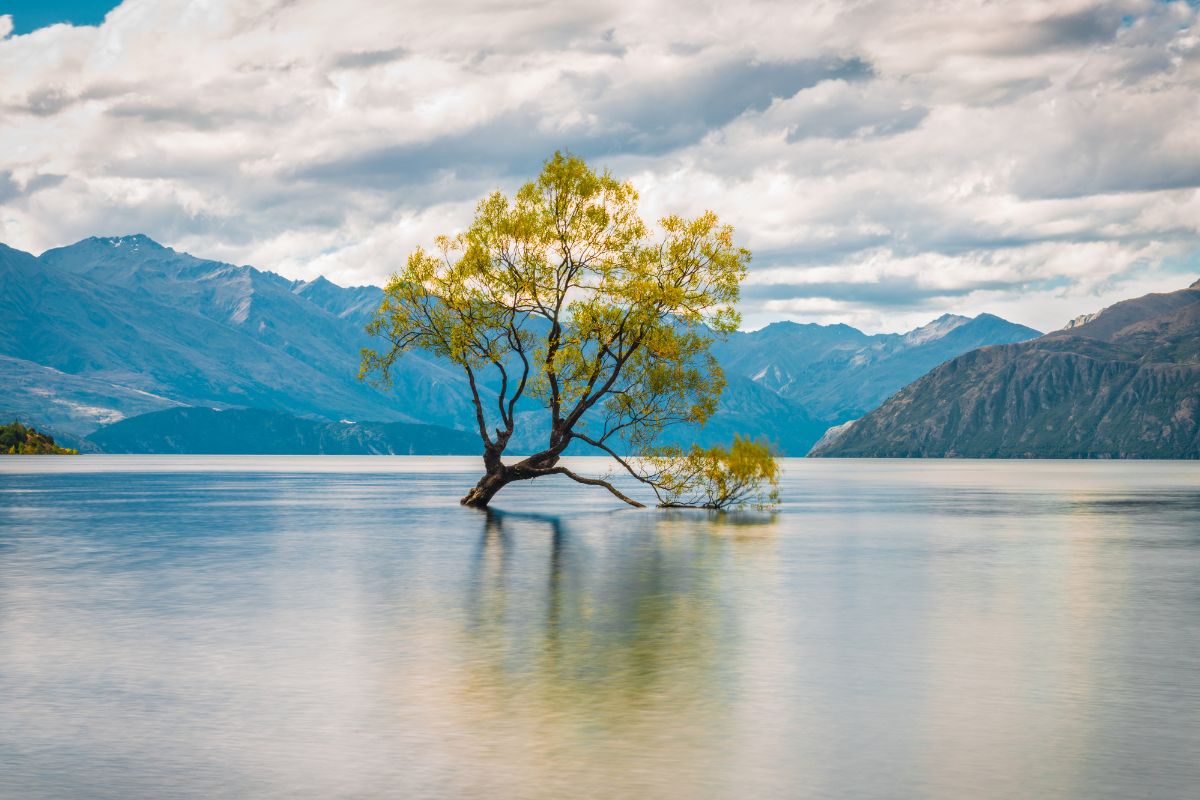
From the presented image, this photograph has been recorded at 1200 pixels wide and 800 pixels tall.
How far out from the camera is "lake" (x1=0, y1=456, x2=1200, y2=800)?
16.5 meters

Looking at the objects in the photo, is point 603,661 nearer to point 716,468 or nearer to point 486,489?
point 716,468

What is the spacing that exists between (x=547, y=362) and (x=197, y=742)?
57.0 meters

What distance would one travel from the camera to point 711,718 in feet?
65.4

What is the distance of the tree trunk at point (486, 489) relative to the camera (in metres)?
89.6

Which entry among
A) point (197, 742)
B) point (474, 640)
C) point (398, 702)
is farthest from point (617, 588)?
point (197, 742)

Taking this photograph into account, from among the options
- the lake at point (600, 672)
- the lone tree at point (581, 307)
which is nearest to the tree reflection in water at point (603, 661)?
the lake at point (600, 672)

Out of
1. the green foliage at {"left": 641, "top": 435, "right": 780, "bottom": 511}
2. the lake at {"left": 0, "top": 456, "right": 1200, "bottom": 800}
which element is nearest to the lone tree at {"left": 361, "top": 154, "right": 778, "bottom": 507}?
the green foliage at {"left": 641, "top": 435, "right": 780, "bottom": 511}

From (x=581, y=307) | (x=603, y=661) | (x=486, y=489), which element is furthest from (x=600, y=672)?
(x=486, y=489)

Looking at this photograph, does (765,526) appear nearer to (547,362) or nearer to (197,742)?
(547,362)

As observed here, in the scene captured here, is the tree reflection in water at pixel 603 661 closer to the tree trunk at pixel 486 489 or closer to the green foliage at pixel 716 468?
the green foliage at pixel 716 468

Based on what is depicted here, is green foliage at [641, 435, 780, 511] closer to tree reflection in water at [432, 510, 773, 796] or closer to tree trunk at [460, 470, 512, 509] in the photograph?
tree trunk at [460, 470, 512, 509]

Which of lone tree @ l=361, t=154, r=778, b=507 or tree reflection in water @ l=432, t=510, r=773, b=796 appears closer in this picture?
tree reflection in water @ l=432, t=510, r=773, b=796

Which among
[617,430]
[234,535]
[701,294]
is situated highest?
[701,294]

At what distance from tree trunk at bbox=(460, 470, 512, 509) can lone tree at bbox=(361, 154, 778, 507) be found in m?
8.47
